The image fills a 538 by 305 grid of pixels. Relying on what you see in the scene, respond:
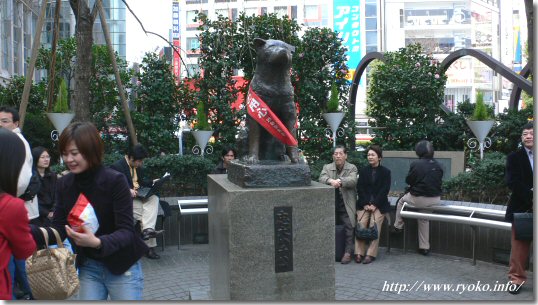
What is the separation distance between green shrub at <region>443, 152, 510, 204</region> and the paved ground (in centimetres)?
170

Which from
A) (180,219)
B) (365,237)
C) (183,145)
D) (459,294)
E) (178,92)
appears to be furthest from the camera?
(183,145)

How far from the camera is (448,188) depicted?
919 centimetres

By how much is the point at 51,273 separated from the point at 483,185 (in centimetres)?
741

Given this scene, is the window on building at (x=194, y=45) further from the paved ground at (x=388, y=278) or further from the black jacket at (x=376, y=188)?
the black jacket at (x=376, y=188)

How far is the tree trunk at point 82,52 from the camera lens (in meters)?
9.13

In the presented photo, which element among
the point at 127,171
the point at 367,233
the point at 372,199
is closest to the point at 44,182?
the point at 127,171

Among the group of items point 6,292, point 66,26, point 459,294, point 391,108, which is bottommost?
point 459,294

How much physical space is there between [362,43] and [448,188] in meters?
37.6

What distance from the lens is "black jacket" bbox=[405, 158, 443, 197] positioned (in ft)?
24.7

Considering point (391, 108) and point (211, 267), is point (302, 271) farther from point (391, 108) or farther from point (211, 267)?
point (391, 108)

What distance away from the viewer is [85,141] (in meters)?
3.06

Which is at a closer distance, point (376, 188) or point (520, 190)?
point (520, 190)

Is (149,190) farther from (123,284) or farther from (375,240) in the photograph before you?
(123,284)

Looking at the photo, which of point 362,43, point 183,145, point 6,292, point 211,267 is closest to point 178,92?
point 183,145
